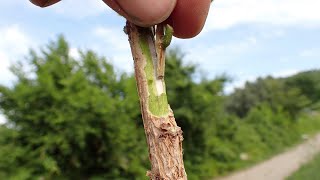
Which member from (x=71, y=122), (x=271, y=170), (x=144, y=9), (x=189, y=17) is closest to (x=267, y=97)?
(x=271, y=170)

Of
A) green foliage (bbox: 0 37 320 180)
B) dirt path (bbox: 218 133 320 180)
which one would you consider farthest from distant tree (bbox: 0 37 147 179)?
dirt path (bbox: 218 133 320 180)

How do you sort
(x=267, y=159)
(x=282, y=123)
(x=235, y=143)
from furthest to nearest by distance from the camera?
1. (x=282, y=123)
2. (x=267, y=159)
3. (x=235, y=143)

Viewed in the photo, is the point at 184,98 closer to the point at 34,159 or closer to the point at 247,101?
the point at 34,159

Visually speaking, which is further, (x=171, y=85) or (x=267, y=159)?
(x=267, y=159)

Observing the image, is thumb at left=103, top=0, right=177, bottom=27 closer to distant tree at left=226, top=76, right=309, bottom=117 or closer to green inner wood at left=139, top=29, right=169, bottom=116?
green inner wood at left=139, top=29, right=169, bottom=116

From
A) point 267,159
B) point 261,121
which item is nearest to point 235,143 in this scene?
point 267,159

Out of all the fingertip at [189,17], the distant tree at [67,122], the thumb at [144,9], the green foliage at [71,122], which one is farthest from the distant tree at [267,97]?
the thumb at [144,9]

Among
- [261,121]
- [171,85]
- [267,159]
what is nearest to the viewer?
[171,85]
